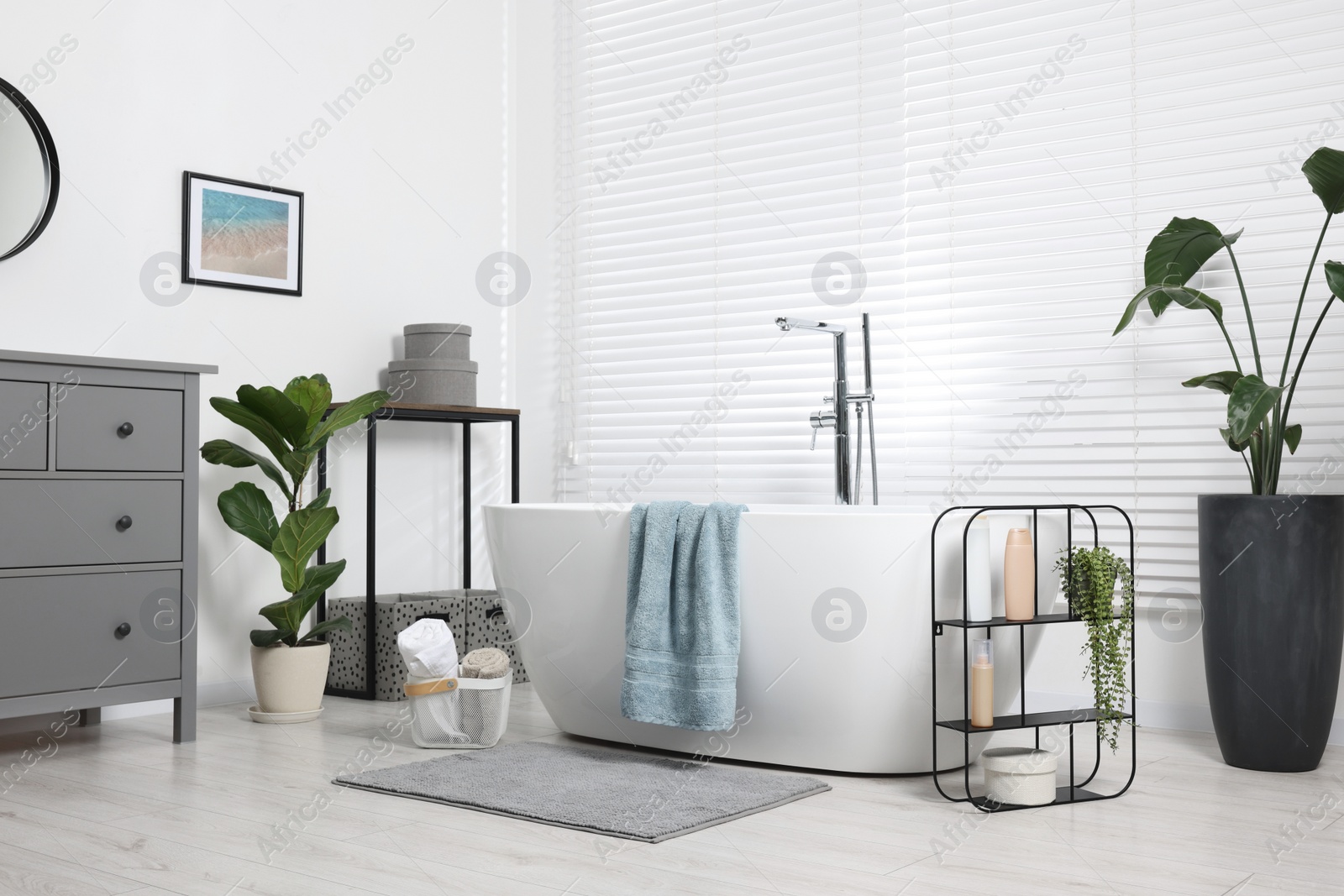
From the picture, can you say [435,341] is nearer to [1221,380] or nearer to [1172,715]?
[1221,380]

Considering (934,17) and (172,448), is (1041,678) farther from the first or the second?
(172,448)

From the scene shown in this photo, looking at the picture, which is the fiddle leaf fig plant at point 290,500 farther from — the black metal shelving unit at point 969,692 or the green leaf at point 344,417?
the black metal shelving unit at point 969,692

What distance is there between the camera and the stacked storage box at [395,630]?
11.7 ft

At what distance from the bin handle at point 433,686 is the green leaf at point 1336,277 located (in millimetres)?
2152

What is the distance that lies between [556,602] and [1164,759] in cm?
145

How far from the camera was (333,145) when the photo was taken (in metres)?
3.90

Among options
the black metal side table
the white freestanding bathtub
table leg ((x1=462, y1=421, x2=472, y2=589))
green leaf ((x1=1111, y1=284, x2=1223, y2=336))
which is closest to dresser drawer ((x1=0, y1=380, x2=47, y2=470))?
the black metal side table

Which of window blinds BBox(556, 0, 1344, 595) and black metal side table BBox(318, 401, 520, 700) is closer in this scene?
window blinds BBox(556, 0, 1344, 595)

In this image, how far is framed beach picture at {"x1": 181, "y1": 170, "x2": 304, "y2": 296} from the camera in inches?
136

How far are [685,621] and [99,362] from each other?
56.5 inches

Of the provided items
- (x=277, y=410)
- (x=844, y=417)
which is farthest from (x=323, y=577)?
(x=844, y=417)

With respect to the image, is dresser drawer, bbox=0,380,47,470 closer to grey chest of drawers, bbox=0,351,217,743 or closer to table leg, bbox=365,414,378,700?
grey chest of drawers, bbox=0,351,217,743

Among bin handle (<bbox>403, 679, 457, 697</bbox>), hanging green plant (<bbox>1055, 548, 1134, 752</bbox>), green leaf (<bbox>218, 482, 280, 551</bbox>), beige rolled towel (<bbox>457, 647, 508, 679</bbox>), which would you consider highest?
green leaf (<bbox>218, 482, 280, 551</bbox>)

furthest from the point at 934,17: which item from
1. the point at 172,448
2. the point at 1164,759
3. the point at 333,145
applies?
the point at 172,448
